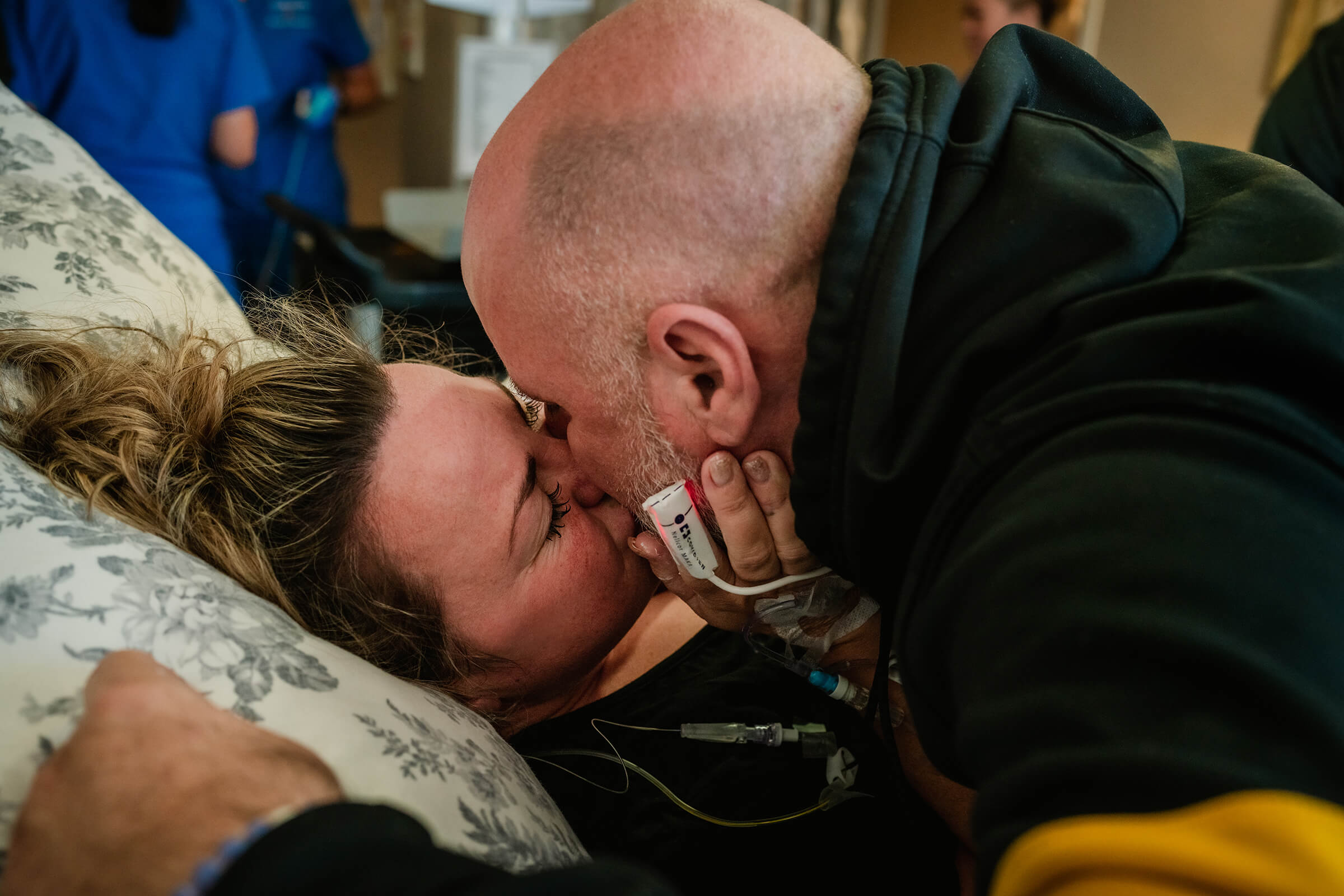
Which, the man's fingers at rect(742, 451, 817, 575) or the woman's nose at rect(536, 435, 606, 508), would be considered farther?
the woman's nose at rect(536, 435, 606, 508)

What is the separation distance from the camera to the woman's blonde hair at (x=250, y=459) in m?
1.00

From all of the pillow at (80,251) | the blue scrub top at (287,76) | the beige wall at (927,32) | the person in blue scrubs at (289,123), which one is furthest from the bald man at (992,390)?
the beige wall at (927,32)

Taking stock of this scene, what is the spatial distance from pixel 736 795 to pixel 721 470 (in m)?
0.43

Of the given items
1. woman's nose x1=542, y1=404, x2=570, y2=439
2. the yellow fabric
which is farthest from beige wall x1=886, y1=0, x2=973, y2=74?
the yellow fabric

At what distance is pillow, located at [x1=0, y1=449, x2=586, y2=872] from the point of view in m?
0.68

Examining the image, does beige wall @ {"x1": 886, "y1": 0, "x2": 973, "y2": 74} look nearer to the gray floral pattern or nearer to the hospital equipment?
the hospital equipment

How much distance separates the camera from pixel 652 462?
100 cm

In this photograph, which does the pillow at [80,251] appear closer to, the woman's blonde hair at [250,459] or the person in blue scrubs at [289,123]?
the woman's blonde hair at [250,459]

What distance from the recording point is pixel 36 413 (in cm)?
101

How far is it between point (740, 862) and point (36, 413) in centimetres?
92

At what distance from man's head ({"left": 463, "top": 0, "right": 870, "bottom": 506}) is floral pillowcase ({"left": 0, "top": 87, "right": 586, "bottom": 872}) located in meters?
0.36

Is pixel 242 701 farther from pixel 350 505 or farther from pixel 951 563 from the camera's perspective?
pixel 951 563

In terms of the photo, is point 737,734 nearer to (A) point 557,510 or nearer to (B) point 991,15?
(A) point 557,510

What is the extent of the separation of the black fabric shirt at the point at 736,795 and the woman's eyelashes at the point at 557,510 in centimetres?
25
